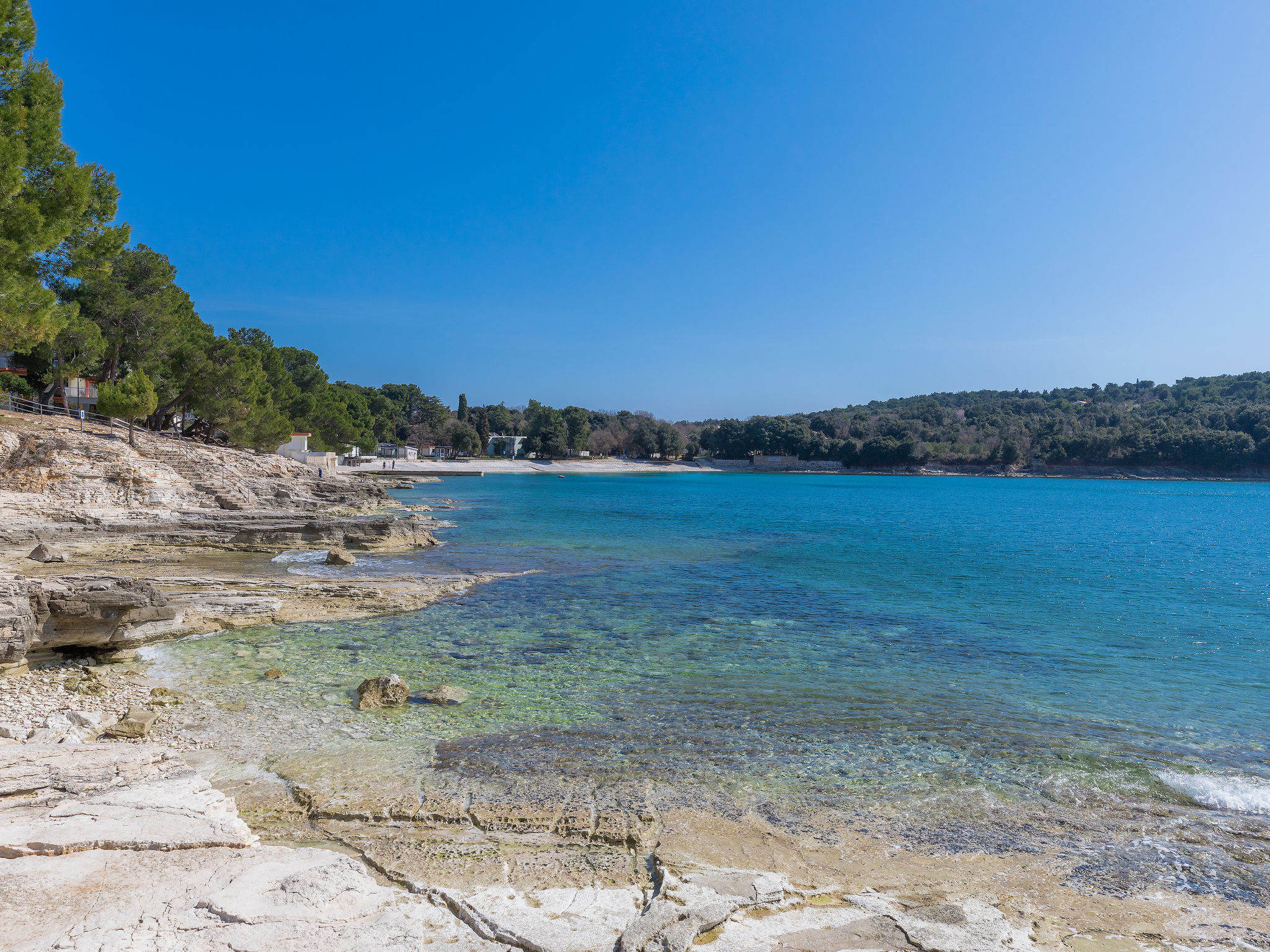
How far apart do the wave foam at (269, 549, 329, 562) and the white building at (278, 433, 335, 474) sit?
39.0 m

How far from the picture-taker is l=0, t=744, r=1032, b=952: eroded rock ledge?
3.97 meters

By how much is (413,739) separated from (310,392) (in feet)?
241

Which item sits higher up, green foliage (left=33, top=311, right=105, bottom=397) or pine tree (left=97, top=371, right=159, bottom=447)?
green foliage (left=33, top=311, right=105, bottom=397)

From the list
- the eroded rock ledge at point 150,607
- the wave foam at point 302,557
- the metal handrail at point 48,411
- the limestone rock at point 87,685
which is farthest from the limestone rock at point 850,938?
the metal handrail at point 48,411

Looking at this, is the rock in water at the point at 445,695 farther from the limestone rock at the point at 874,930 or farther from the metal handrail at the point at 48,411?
the metal handrail at the point at 48,411

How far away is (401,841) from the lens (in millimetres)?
6215

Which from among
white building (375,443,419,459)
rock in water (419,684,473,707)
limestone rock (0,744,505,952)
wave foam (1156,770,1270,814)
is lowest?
wave foam (1156,770,1270,814)

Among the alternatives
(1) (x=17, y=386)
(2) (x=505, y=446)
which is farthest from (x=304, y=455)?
(2) (x=505, y=446)

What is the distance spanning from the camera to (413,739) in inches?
348

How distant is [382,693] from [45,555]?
14.1 m

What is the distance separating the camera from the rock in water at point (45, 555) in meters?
18.1

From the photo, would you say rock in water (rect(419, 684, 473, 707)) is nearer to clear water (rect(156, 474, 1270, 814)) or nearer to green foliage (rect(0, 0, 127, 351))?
clear water (rect(156, 474, 1270, 814))

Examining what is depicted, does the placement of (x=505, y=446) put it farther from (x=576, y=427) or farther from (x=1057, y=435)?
(x=1057, y=435)

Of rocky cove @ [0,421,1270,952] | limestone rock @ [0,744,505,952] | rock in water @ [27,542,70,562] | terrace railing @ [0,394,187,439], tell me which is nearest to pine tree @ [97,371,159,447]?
terrace railing @ [0,394,187,439]
